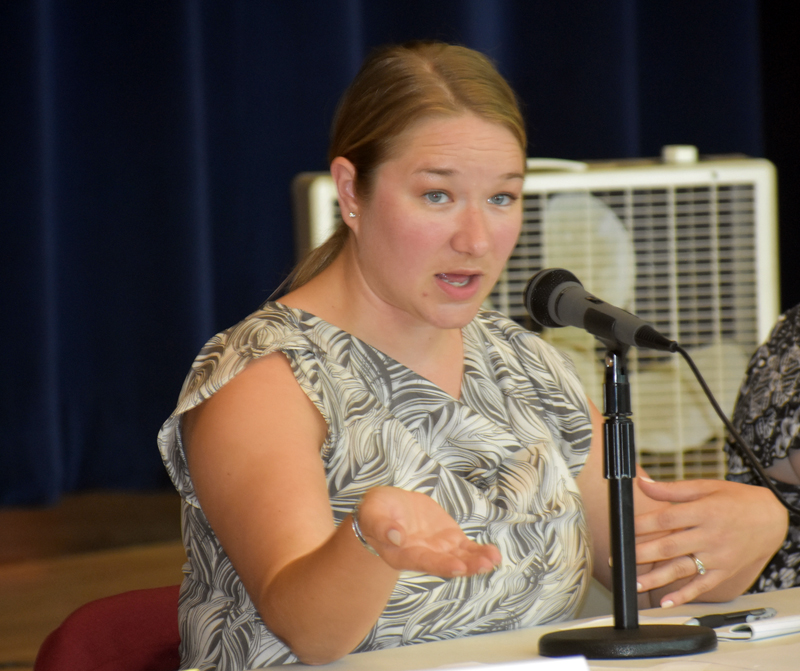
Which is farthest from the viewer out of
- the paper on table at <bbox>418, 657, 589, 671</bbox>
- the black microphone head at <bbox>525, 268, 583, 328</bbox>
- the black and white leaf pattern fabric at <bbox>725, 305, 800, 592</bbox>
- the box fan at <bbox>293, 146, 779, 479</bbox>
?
the box fan at <bbox>293, 146, 779, 479</bbox>

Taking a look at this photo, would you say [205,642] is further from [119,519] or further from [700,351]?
[119,519]

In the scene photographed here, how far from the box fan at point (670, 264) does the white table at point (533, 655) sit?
93 centimetres

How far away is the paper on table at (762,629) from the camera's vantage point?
1.01m

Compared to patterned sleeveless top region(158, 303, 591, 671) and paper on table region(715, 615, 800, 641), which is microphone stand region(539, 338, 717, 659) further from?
patterned sleeveless top region(158, 303, 591, 671)

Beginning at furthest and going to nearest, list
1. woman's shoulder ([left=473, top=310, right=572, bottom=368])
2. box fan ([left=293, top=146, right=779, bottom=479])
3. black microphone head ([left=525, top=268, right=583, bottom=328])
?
1. box fan ([left=293, top=146, right=779, bottom=479])
2. woman's shoulder ([left=473, top=310, right=572, bottom=368])
3. black microphone head ([left=525, top=268, right=583, bottom=328])

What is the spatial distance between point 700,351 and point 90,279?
176 centimetres

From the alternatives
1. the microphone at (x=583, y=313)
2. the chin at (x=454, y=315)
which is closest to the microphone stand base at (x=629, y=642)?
the microphone at (x=583, y=313)

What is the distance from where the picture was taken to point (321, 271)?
1.41m

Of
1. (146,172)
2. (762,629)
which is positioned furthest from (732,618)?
(146,172)

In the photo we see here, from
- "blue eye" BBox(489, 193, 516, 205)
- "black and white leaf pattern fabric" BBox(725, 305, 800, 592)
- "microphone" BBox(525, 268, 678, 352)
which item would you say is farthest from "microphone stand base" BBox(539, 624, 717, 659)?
"black and white leaf pattern fabric" BBox(725, 305, 800, 592)

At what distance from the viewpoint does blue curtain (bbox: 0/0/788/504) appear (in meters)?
2.92

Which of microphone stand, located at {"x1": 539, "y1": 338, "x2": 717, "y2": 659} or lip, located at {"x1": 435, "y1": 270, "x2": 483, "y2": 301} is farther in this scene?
lip, located at {"x1": 435, "y1": 270, "x2": 483, "y2": 301}

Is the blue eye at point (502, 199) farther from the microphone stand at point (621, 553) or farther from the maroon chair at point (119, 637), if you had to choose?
the maroon chair at point (119, 637)

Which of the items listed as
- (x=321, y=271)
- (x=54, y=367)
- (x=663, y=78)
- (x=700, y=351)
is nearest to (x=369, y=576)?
(x=321, y=271)
